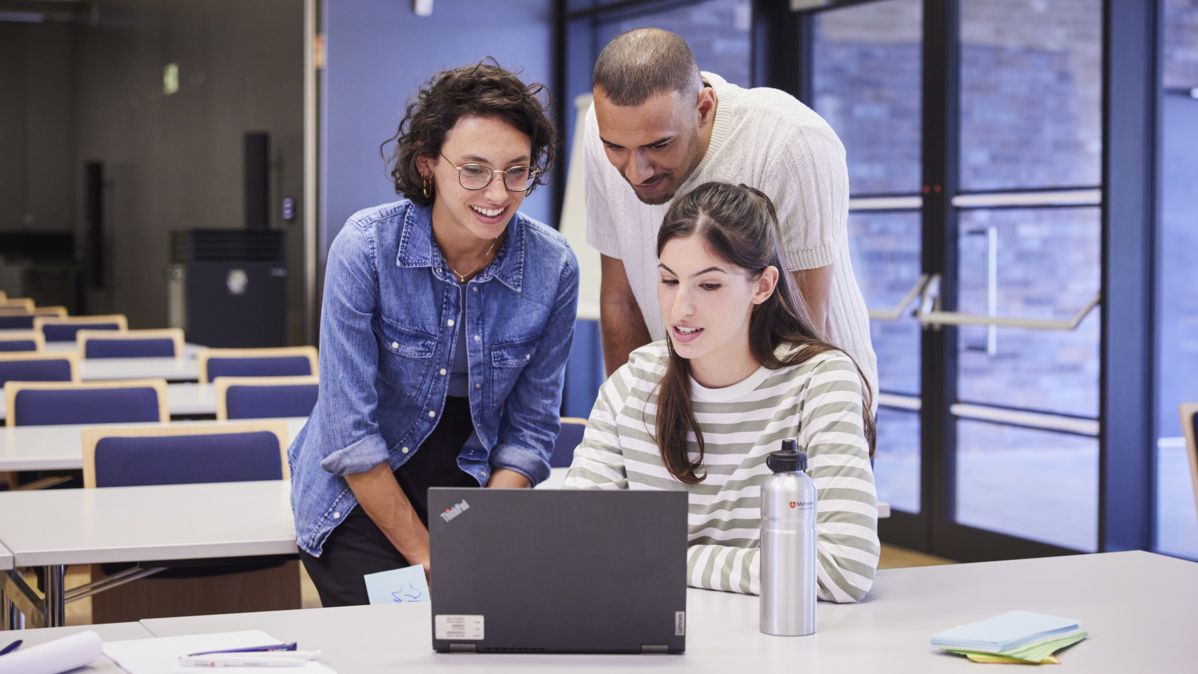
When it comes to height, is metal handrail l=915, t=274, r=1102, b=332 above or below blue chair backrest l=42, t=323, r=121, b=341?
above

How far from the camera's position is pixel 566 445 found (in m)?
3.55

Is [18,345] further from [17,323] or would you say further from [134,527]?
[134,527]

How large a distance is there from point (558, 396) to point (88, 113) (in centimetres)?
1323

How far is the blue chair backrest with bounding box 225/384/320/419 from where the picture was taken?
429 centimetres

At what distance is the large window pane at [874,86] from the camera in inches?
240

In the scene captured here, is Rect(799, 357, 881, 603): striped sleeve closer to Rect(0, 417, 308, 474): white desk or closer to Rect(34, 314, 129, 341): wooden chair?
Rect(0, 417, 308, 474): white desk

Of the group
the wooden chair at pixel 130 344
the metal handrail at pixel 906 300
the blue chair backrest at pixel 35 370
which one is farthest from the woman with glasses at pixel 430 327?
the wooden chair at pixel 130 344

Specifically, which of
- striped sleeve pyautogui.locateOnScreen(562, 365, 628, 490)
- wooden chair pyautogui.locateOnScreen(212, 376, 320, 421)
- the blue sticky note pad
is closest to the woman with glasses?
the blue sticky note pad

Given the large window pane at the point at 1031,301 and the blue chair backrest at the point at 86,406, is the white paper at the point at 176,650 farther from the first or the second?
the large window pane at the point at 1031,301

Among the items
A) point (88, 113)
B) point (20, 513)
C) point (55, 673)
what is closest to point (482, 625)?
point (55, 673)

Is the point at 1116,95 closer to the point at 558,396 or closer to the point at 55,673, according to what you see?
the point at 558,396

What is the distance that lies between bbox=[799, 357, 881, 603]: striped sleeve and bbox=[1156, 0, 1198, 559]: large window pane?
332 cm

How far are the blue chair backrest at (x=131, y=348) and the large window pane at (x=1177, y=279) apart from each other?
432 centimetres

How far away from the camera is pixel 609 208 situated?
2.66m
